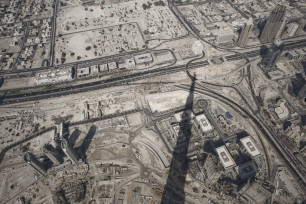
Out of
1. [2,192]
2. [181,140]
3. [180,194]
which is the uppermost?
[181,140]

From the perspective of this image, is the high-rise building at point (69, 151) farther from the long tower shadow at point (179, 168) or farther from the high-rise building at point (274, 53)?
the high-rise building at point (274, 53)

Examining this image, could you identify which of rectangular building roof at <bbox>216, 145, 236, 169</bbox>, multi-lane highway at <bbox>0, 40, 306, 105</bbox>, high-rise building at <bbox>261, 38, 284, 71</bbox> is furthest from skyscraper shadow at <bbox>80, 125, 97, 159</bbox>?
high-rise building at <bbox>261, 38, 284, 71</bbox>

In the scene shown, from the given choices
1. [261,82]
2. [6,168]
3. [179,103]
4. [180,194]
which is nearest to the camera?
[180,194]

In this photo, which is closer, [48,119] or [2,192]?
[2,192]

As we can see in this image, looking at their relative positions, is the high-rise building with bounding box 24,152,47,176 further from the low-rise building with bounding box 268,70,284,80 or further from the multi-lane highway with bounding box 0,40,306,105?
the low-rise building with bounding box 268,70,284,80

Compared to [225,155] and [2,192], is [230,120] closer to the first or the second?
[225,155]

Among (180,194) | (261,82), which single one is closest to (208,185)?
(180,194)

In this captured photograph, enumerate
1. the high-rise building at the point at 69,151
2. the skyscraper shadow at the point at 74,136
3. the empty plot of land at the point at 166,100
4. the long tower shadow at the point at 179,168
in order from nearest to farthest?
the high-rise building at the point at 69,151, the long tower shadow at the point at 179,168, the skyscraper shadow at the point at 74,136, the empty plot of land at the point at 166,100

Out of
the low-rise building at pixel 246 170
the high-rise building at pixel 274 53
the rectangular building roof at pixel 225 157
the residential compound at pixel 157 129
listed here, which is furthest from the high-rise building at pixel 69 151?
the high-rise building at pixel 274 53
